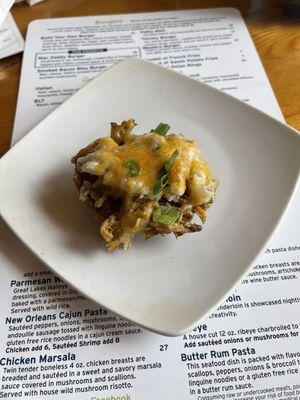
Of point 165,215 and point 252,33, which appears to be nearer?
point 165,215

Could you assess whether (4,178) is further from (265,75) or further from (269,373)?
(265,75)

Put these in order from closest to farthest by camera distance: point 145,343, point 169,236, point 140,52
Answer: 1. point 145,343
2. point 169,236
3. point 140,52

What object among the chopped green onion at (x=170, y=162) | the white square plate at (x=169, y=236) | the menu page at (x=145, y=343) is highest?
the chopped green onion at (x=170, y=162)

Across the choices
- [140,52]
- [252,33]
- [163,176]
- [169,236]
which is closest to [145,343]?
[169,236]

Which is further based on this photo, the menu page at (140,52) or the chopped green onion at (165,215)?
the menu page at (140,52)

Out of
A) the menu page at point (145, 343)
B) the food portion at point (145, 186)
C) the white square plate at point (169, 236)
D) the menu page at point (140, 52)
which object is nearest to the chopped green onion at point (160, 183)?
the food portion at point (145, 186)

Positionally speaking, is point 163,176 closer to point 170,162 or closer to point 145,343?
point 170,162

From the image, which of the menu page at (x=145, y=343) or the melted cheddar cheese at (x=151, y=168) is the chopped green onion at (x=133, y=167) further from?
the menu page at (x=145, y=343)

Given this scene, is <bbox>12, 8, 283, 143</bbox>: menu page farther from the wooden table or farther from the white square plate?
the white square plate
